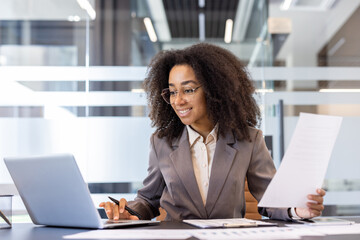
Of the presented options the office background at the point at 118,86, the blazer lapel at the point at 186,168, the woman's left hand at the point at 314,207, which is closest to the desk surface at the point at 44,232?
the woman's left hand at the point at 314,207

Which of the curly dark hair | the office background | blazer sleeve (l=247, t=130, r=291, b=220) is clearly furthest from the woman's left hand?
the office background

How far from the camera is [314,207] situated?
54.0 inches

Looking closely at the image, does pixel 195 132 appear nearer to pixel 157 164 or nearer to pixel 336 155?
pixel 157 164

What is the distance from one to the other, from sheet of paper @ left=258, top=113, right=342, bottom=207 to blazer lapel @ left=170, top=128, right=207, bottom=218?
49 centimetres

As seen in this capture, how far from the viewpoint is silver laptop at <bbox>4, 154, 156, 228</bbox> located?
1250 mm

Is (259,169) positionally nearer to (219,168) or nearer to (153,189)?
(219,168)

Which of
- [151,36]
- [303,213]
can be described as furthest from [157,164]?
[151,36]

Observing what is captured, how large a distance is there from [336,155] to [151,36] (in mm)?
Result: 2114

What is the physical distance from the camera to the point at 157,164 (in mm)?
1910

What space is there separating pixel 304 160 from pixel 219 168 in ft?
1.86

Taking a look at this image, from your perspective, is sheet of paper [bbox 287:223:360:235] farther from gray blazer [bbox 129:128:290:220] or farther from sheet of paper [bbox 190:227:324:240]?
gray blazer [bbox 129:128:290:220]

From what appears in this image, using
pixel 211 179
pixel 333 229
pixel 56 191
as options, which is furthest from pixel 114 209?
pixel 333 229

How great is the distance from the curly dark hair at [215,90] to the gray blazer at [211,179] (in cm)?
6

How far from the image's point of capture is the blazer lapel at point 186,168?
68.2 inches
